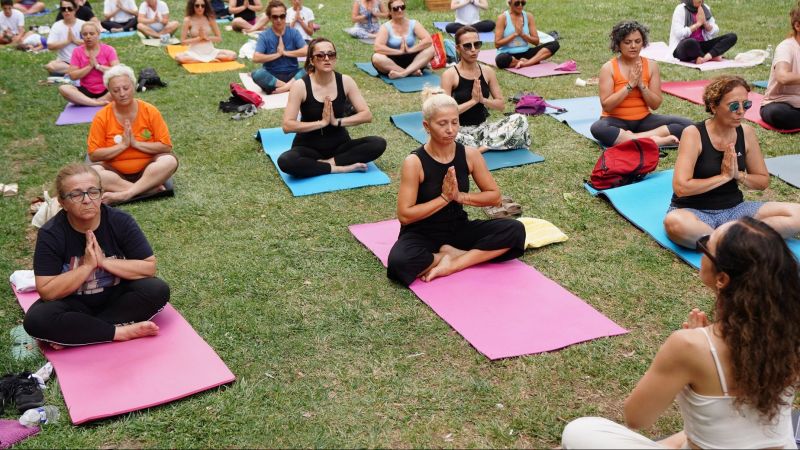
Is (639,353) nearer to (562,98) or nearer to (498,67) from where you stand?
(562,98)

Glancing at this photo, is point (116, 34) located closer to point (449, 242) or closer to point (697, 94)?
point (697, 94)

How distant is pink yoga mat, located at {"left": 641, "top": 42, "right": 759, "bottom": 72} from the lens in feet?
34.9

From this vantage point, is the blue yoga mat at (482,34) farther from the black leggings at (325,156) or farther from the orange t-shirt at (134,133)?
the orange t-shirt at (134,133)

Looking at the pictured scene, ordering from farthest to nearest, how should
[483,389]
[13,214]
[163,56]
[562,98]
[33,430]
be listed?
[163,56]
[562,98]
[13,214]
[483,389]
[33,430]

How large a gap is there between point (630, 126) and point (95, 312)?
524 cm

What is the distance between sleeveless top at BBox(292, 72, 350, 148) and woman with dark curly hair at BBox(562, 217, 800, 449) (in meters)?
4.86

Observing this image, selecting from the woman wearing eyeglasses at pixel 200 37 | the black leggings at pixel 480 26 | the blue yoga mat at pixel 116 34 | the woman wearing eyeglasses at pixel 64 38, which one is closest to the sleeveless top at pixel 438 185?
the woman wearing eyeglasses at pixel 200 37

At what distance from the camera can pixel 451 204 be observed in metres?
5.36

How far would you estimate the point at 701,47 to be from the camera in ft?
36.1

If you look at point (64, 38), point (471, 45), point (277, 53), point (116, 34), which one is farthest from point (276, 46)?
point (116, 34)

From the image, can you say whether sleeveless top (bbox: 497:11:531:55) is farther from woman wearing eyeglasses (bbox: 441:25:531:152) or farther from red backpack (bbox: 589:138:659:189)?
red backpack (bbox: 589:138:659:189)

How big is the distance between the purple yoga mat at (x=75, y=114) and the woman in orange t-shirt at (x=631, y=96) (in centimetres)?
590

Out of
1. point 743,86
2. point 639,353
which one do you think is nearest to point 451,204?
point 639,353

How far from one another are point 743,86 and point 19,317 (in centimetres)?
498
